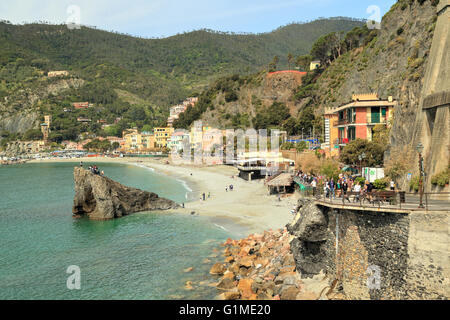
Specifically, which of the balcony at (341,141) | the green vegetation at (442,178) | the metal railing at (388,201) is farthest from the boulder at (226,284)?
the balcony at (341,141)

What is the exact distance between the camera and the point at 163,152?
13975 centimetres

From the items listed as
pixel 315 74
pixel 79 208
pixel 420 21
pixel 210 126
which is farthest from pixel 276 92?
pixel 79 208

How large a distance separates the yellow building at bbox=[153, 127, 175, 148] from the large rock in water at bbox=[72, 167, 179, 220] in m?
109

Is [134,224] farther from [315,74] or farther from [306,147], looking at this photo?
[315,74]

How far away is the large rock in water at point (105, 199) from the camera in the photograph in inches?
1398

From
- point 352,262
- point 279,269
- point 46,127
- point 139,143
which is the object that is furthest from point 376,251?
point 46,127

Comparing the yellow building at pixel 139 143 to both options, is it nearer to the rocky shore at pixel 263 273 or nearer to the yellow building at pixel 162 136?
the yellow building at pixel 162 136

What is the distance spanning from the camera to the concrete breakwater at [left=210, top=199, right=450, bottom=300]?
1173cm

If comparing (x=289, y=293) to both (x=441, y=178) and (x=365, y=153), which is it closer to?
(x=441, y=178)

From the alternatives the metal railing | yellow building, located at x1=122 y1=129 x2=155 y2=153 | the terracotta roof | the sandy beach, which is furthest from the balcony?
yellow building, located at x1=122 y1=129 x2=155 y2=153

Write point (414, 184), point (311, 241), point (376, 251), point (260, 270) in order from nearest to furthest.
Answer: point (376, 251) → point (311, 241) → point (414, 184) → point (260, 270)

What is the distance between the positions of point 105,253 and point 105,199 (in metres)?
11.3

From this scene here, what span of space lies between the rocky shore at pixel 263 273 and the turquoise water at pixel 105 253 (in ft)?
4.08

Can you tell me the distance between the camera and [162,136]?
487 feet
